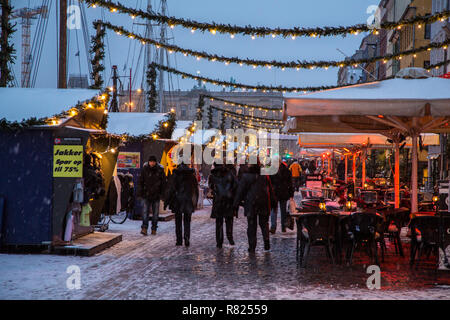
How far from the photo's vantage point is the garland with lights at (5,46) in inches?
570

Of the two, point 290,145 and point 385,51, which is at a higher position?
point 385,51

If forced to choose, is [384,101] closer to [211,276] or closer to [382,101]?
[382,101]

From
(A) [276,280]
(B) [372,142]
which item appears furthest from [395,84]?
(B) [372,142]

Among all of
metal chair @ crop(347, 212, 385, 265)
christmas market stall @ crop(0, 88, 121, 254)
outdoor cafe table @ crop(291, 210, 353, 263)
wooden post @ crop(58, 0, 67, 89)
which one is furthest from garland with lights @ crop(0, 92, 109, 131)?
metal chair @ crop(347, 212, 385, 265)

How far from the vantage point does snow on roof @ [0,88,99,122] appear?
39.0 feet

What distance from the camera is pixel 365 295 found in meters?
8.05

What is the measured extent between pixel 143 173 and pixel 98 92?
8.35ft

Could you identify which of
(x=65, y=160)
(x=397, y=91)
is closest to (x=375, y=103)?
(x=397, y=91)

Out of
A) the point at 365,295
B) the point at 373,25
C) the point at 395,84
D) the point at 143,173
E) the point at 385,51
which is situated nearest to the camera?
the point at 365,295

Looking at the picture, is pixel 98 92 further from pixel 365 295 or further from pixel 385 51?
pixel 385 51

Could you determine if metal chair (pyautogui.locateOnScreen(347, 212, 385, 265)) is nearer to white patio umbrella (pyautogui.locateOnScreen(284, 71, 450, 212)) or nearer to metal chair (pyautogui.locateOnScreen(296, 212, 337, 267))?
metal chair (pyautogui.locateOnScreen(296, 212, 337, 267))

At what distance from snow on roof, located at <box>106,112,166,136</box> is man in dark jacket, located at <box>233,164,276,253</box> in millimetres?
8608

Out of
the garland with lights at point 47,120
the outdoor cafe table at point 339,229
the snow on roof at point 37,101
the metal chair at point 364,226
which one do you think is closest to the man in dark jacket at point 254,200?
the outdoor cafe table at point 339,229

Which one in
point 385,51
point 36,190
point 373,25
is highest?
point 385,51
